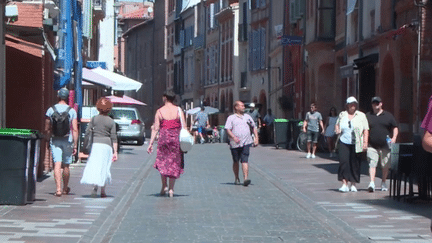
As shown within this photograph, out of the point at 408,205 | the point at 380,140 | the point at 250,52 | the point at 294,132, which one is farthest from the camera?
the point at 250,52

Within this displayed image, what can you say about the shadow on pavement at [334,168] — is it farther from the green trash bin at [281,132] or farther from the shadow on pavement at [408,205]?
the green trash bin at [281,132]

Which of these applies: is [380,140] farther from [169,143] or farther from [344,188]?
[169,143]

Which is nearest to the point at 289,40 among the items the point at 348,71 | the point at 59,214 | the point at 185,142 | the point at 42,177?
the point at 348,71

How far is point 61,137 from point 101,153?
2.21ft

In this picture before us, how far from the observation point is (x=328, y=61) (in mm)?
42688

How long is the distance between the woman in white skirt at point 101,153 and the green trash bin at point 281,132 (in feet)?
78.3

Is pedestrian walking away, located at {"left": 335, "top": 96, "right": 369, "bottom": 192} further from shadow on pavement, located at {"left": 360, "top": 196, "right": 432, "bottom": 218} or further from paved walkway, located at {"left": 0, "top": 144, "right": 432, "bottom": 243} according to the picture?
shadow on pavement, located at {"left": 360, "top": 196, "right": 432, "bottom": 218}

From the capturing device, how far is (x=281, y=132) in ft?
138

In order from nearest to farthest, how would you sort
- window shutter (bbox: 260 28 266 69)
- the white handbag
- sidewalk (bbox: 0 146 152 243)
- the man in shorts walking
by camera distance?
sidewalk (bbox: 0 146 152 243) → the white handbag → the man in shorts walking → window shutter (bbox: 260 28 266 69)

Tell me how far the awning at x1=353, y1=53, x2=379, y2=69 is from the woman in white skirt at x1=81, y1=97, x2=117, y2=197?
53.3ft

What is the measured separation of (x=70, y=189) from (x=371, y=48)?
55.2 ft

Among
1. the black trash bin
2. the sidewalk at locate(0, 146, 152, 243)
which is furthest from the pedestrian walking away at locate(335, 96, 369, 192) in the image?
the black trash bin

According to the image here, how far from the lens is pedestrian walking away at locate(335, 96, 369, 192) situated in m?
19.7

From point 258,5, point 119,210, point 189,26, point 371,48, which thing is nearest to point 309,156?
point 371,48
